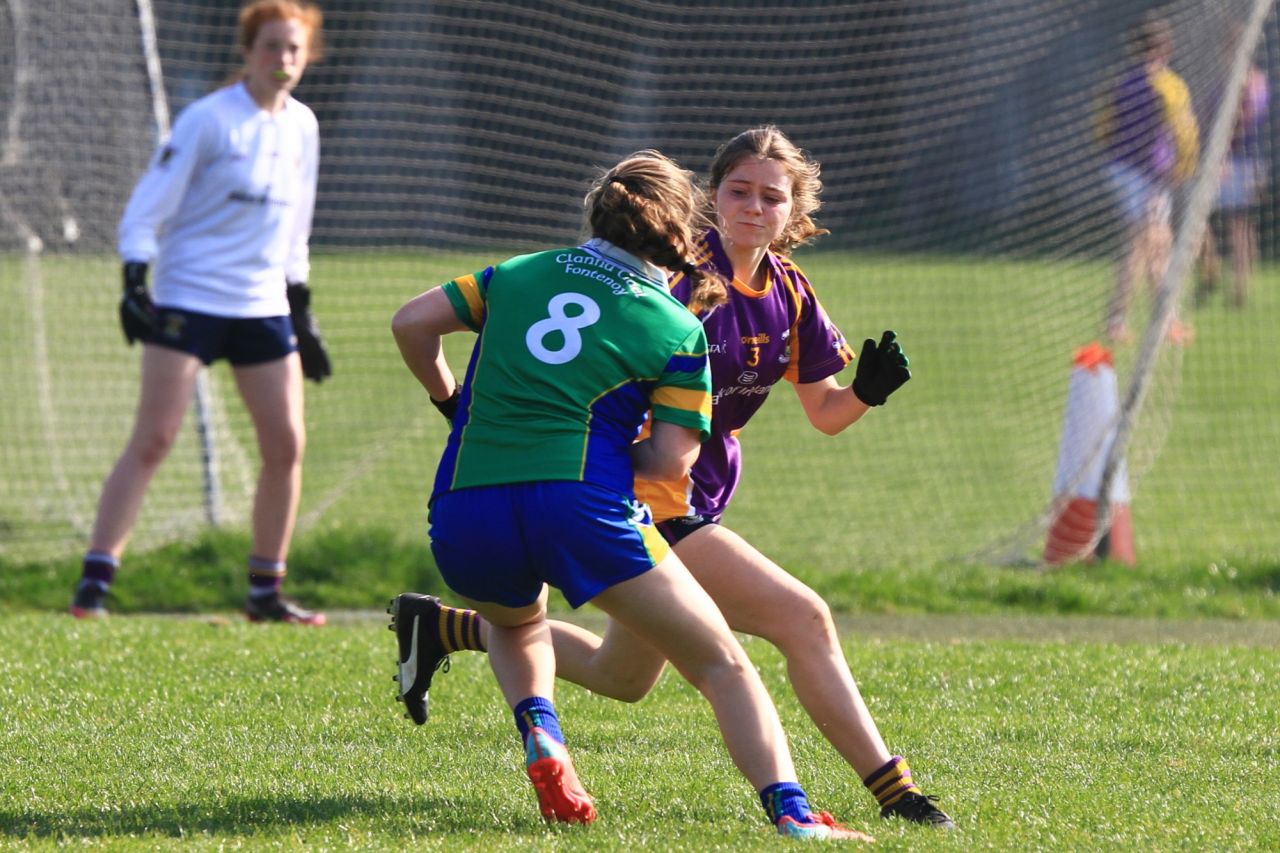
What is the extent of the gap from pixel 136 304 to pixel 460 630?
2.34m

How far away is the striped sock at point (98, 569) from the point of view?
20.9 feet

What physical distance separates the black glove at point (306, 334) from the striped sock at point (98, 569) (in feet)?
3.35

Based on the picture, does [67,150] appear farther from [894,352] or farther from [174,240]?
[894,352]

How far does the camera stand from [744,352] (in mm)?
3910

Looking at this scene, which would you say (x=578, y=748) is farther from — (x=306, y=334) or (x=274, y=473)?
(x=306, y=334)

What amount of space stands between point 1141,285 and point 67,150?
20.5ft

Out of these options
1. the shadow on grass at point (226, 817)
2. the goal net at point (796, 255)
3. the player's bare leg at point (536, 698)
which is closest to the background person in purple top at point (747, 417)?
the player's bare leg at point (536, 698)

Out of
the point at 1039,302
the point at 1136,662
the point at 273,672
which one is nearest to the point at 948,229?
the point at 1039,302

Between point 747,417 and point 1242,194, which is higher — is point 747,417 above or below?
below

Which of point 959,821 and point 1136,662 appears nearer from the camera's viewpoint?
point 959,821

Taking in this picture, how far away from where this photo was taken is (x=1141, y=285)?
34.2ft

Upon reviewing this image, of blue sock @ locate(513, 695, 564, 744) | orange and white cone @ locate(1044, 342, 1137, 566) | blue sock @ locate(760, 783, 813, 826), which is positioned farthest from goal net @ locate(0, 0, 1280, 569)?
blue sock @ locate(760, 783, 813, 826)

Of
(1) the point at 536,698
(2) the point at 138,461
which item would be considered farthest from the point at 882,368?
(2) the point at 138,461

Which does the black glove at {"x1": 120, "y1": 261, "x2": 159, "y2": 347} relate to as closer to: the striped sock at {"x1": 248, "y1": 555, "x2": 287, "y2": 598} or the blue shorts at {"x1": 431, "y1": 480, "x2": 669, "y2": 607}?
the striped sock at {"x1": 248, "y1": 555, "x2": 287, "y2": 598}
